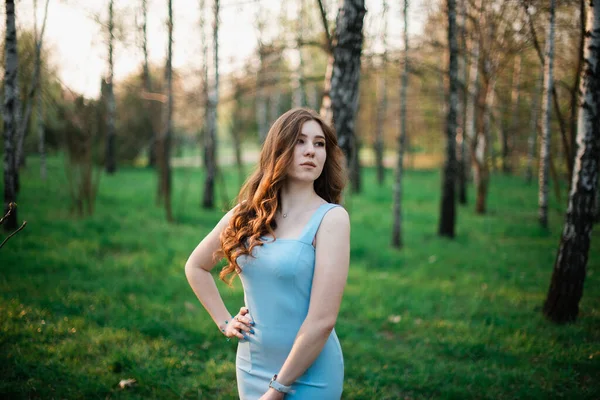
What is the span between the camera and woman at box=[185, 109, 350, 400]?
169 centimetres

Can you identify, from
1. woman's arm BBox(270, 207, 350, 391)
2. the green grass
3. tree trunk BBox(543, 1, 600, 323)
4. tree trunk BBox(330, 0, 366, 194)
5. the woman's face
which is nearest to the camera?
woman's arm BBox(270, 207, 350, 391)

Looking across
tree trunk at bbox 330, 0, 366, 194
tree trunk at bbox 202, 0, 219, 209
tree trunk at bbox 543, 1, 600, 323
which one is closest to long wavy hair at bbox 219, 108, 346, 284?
tree trunk at bbox 330, 0, 366, 194

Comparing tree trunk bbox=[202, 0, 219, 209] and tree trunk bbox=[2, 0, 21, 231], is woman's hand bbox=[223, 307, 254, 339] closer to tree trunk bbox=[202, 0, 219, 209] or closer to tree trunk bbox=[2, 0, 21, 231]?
tree trunk bbox=[2, 0, 21, 231]

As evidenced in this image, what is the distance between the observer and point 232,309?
5.04 m

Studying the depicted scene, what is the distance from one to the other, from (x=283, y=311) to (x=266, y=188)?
56 centimetres

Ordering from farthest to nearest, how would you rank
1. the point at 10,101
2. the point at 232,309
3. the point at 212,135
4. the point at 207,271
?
1. the point at 212,135
2. the point at 10,101
3. the point at 232,309
4. the point at 207,271

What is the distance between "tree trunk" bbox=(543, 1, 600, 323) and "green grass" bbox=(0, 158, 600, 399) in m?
0.36

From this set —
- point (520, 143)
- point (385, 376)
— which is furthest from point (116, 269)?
point (520, 143)

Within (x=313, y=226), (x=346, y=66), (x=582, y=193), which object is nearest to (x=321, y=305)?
(x=313, y=226)

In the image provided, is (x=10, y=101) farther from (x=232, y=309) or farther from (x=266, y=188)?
(x=266, y=188)

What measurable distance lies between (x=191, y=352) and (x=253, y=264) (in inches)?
100

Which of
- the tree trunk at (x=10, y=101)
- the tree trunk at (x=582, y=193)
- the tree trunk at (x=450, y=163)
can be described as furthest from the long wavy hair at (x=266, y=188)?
the tree trunk at (x=450, y=163)

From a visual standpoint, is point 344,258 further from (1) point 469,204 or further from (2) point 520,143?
(2) point 520,143

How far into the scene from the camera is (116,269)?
19.7 feet
